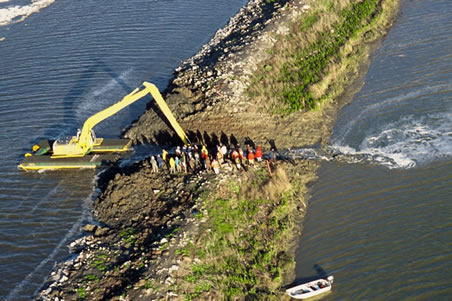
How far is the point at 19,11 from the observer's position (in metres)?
51.5

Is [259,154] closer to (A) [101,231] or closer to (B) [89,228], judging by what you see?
(A) [101,231]

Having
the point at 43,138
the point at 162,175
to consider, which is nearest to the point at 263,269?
the point at 162,175

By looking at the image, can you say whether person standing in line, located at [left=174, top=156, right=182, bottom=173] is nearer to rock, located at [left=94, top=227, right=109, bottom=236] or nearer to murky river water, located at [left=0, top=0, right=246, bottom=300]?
rock, located at [left=94, top=227, right=109, bottom=236]

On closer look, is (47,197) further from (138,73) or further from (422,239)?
(422,239)

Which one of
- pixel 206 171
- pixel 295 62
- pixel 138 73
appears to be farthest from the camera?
pixel 138 73

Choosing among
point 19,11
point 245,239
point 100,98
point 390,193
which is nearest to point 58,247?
point 245,239

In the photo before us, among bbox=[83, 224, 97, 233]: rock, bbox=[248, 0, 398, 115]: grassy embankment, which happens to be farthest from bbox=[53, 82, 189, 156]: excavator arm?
bbox=[83, 224, 97, 233]: rock

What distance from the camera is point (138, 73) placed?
36125 mm

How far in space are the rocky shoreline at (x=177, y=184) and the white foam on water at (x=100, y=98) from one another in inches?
140

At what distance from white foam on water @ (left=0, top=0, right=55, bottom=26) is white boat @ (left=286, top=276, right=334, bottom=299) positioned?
42.7 meters

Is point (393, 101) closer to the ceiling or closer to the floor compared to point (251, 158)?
closer to the ceiling

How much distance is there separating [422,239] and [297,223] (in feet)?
16.9

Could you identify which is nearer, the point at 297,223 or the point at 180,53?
the point at 297,223

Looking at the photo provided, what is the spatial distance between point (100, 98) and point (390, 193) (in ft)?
66.7
